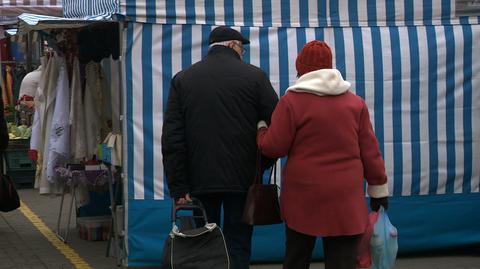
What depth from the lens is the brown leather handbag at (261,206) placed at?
5086 millimetres

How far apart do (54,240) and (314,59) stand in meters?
4.57

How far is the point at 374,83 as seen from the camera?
7309mm

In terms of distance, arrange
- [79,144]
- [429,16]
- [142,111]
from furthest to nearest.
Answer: [79,144]
[429,16]
[142,111]

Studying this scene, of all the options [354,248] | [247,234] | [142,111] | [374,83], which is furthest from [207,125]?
[374,83]

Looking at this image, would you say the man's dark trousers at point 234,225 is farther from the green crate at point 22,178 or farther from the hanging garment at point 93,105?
the green crate at point 22,178

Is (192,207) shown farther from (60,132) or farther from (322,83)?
(60,132)

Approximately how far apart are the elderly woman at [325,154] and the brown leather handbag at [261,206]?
120mm

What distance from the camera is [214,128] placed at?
519 centimetres

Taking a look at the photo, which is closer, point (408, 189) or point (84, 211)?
point (408, 189)

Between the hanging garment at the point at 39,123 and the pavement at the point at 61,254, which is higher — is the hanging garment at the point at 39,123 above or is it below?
above

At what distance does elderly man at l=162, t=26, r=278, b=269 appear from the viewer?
17.0 feet

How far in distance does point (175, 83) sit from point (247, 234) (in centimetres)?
98

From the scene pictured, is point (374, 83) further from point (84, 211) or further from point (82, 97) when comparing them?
point (84, 211)

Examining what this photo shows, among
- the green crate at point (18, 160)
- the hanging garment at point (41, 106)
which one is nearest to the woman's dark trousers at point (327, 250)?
the hanging garment at point (41, 106)
